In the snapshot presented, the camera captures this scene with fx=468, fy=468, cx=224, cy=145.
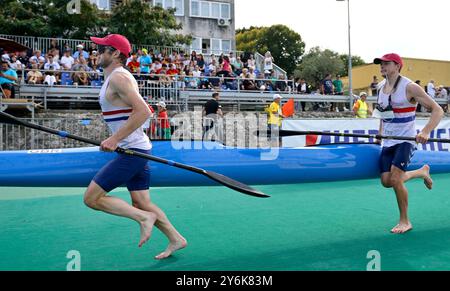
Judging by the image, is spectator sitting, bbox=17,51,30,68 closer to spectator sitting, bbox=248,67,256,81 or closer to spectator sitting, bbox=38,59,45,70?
spectator sitting, bbox=38,59,45,70

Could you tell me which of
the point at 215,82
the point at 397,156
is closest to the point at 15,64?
the point at 215,82

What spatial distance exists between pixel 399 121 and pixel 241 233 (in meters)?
2.17

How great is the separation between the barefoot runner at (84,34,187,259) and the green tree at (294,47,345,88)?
48.3m

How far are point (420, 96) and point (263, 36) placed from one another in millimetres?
54293

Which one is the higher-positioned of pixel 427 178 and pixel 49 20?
pixel 49 20

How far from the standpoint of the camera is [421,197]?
282 inches

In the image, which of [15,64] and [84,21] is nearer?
[15,64]

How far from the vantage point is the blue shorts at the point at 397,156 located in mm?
5102

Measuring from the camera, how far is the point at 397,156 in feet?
16.8

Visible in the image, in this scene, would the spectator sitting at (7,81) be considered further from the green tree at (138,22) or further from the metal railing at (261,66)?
the metal railing at (261,66)

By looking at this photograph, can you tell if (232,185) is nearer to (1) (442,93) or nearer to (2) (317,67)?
(1) (442,93)

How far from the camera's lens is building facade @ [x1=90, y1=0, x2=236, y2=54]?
2975cm

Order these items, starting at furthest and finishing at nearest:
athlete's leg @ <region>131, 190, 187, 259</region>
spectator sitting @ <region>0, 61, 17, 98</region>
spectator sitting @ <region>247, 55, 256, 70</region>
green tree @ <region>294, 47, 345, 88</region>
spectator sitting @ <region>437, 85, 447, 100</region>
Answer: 1. green tree @ <region>294, 47, 345, 88</region>
2. spectator sitting @ <region>437, 85, 447, 100</region>
3. spectator sitting @ <region>247, 55, 256, 70</region>
4. spectator sitting @ <region>0, 61, 17, 98</region>
5. athlete's leg @ <region>131, 190, 187, 259</region>

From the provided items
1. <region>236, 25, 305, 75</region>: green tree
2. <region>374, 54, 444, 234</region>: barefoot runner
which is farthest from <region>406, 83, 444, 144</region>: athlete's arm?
<region>236, 25, 305, 75</region>: green tree
